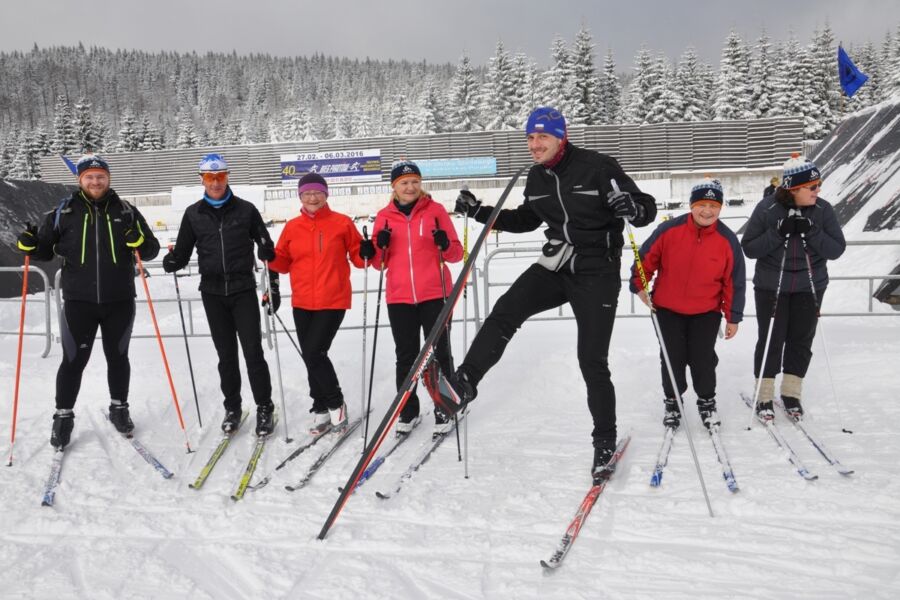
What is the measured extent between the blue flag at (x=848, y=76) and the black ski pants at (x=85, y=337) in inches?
671

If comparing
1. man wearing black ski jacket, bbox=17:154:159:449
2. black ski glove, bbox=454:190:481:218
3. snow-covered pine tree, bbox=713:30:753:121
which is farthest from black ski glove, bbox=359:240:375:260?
snow-covered pine tree, bbox=713:30:753:121

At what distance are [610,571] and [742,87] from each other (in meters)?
44.0

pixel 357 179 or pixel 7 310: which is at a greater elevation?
pixel 357 179

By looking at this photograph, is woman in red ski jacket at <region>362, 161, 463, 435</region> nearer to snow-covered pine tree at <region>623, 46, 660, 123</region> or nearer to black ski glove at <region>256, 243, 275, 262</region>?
black ski glove at <region>256, 243, 275, 262</region>

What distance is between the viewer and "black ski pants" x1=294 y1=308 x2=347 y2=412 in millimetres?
4176

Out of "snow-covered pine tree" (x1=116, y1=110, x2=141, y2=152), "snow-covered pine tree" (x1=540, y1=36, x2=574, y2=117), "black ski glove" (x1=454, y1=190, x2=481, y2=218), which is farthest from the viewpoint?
"snow-covered pine tree" (x1=116, y1=110, x2=141, y2=152)

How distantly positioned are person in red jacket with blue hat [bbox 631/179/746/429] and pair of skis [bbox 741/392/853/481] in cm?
35

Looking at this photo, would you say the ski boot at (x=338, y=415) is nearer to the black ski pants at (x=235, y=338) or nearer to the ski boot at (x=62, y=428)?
the black ski pants at (x=235, y=338)

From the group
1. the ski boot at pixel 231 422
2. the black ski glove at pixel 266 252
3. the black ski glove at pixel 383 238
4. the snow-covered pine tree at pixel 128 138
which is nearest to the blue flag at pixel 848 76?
the black ski glove at pixel 383 238

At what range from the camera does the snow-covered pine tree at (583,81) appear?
41438mm

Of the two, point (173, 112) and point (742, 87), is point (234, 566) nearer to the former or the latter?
point (742, 87)

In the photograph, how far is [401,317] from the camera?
4098 millimetres

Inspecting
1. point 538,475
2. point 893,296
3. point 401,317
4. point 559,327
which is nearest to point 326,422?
point 401,317

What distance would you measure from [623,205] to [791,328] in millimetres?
1969
